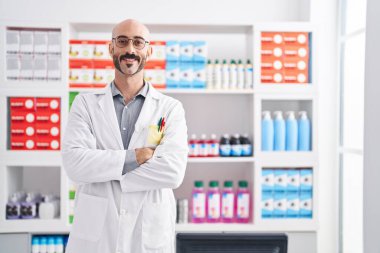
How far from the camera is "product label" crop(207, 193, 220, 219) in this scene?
375cm

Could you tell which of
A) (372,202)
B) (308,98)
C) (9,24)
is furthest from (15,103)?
(372,202)

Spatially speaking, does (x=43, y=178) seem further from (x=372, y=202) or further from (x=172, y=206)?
(x=372, y=202)

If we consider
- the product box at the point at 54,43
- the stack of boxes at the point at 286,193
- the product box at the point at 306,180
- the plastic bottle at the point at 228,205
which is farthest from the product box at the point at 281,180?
the product box at the point at 54,43

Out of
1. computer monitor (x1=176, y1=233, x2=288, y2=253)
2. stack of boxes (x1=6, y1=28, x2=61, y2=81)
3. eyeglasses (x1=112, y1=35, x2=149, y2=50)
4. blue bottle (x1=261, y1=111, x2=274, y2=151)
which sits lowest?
computer monitor (x1=176, y1=233, x2=288, y2=253)

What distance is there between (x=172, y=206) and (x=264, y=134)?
159 cm

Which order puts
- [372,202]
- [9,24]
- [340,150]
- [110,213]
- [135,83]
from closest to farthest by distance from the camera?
[110,213] → [135,83] → [372,202] → [9,24] → [340,150]

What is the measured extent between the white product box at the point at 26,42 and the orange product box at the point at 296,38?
6.65 ft

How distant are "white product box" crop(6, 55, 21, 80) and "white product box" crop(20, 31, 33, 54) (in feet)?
0.25

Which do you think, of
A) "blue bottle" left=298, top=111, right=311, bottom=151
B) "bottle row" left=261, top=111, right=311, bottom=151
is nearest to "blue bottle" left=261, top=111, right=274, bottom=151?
"bottle row" left=261, top=111, right=311, bottom=151

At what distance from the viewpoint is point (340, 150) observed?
4.06 metres

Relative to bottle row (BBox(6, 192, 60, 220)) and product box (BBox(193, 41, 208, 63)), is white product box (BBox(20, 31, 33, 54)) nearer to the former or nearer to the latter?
bottle row (BBox(6, 192, 60, 220))

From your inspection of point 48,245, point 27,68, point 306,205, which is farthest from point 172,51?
point 48,245

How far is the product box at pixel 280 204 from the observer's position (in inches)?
149

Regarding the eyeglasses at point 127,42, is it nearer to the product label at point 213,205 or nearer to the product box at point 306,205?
the product label at point 213,205
